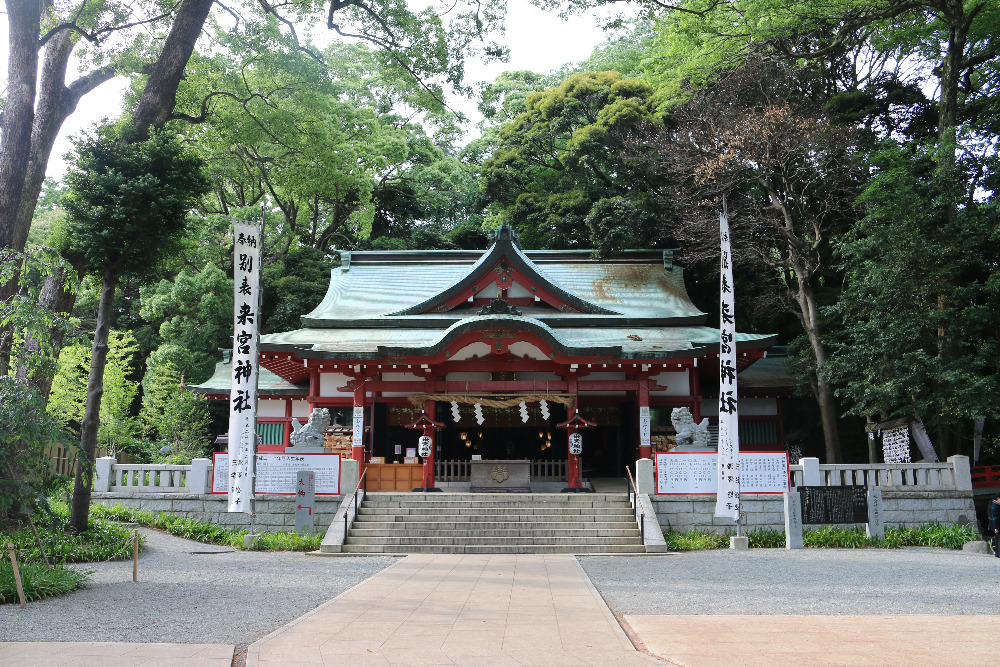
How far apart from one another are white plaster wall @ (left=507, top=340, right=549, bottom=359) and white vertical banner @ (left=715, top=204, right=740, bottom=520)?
568 cm

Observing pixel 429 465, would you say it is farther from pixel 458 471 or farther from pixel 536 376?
pixel 536 376

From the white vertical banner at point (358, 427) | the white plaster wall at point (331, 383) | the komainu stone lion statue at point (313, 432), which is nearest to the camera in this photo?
the komainu stone lion statue at point (313, 432)

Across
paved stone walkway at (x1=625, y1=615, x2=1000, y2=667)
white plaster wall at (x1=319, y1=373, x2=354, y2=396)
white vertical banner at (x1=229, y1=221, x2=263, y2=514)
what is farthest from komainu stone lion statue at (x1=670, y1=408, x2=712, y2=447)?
white vertical banner at (x1=229, y1=221, x2=263, y2=514)

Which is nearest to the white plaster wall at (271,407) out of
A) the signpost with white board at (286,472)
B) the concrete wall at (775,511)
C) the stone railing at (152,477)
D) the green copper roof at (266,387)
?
the green copper roof at (266,387)

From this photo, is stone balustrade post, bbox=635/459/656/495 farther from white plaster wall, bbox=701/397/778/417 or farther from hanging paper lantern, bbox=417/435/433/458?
white plaster wall, bbox=701/397/778/417

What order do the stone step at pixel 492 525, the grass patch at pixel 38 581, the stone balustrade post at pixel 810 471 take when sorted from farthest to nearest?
the stone balustrade post at pixel 810 471 < the stone step at pixel 492 525 < the grass patch at pixel 38 581

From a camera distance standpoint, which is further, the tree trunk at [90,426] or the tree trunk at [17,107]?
the tree trunk at [90,426]

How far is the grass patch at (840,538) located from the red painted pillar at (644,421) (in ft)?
9.83

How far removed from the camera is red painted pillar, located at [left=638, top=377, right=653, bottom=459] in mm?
16800

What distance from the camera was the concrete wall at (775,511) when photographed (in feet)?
46.5

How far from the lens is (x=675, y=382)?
18.6 m

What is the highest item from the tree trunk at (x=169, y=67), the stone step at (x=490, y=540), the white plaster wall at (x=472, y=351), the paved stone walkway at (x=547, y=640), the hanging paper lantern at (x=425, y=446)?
the tree trunk at (x=169, y=67)

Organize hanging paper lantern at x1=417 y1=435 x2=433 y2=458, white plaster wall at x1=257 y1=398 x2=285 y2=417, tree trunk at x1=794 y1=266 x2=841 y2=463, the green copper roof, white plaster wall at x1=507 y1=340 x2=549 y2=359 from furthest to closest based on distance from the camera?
white plaster wall at x1=257 y1=398 x2=285 y2=417 → the green copper roof → tree trunk at x1=794 y1=266 x2=841 y2=463 → white plaster wall at x1=507 y1=340 x2=549 y2=359 → hanging paper lantern at x1=417 y1=435 x2=433 y2=458

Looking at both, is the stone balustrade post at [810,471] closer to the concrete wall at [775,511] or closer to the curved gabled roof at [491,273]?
the concrete wall at [775,511]
